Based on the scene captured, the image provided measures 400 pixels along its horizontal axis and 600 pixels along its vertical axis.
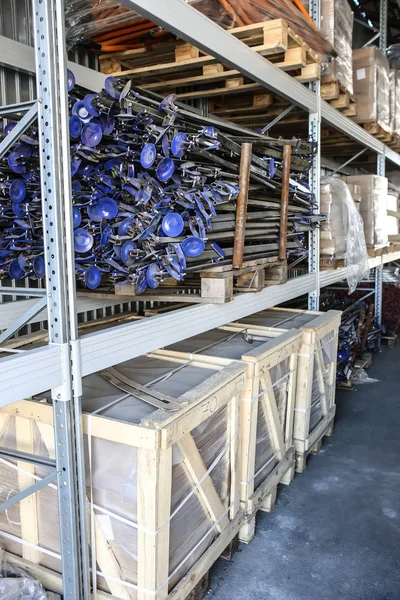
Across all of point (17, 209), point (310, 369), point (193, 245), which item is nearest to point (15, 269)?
point (17, 209)

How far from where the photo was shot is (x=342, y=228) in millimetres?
5496

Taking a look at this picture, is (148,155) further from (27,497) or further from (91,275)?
(27,497)

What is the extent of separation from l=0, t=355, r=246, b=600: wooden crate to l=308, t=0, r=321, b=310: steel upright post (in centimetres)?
245

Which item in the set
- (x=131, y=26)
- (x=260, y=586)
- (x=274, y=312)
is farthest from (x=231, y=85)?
(x=260, y=586)

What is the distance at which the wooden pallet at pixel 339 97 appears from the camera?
5.29 meters

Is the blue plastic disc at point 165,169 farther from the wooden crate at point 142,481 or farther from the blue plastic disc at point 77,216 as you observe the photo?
the wooden crate at point 142,481

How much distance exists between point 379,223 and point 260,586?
5118 mm

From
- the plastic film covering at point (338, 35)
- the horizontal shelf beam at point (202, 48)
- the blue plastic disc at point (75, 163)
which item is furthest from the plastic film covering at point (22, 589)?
the plastic film covering at point (338, 35)

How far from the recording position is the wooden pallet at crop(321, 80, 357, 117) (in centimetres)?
529

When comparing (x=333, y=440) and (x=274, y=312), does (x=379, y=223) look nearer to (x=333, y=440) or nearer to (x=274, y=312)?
(x=274, y=312)

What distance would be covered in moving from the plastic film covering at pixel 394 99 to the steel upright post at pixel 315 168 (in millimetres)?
3245

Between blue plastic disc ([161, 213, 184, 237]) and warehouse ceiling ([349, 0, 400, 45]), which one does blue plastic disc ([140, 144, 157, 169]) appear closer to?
blue plastic disc ([161, 213, 184, 237])

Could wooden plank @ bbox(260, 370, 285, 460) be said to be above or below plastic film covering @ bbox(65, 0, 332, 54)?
below

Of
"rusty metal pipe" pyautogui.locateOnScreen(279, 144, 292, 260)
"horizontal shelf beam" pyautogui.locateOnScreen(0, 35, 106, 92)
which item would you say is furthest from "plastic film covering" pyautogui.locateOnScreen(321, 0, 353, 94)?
"horizontal shelf beam" pyautogui.locateOnScreen(0, 35, 106, 92)
